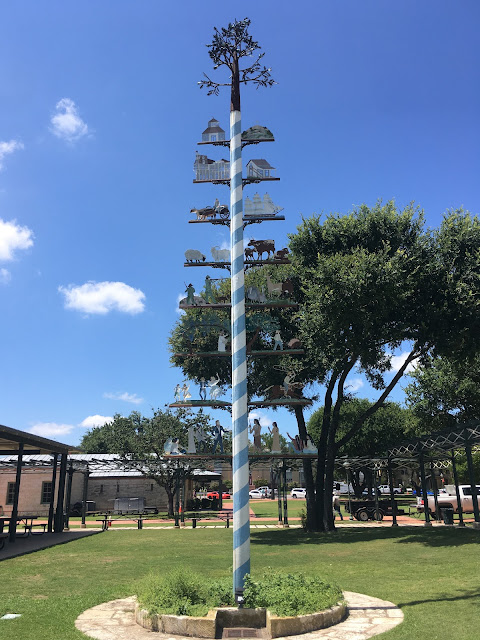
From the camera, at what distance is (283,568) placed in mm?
13758

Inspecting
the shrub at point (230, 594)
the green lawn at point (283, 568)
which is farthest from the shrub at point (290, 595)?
the green lawn at point (283, 568)

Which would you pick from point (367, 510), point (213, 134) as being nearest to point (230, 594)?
point (213, 134)

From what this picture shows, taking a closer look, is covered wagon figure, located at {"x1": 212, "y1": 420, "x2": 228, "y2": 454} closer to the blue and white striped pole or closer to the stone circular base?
the blue and white striped pole

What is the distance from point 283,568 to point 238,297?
8101 millimetres

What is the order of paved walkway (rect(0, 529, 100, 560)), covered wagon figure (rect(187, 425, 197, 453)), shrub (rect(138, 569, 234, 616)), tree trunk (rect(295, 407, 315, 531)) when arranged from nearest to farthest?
shrub (rect(138, 569, 234, 616))
covered wagon figure (rect(187, 425, 197, 453))
paved walkway (rect(0, 529, 100, 560))
tree trunk (rect(295, 407, 315, 531))

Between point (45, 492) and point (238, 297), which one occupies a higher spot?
point (238, 297)

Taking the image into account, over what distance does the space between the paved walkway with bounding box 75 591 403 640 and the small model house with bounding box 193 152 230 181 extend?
7.93 m

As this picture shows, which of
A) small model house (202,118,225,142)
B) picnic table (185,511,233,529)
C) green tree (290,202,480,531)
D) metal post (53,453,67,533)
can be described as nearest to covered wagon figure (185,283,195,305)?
small model house (202,118,225,142)

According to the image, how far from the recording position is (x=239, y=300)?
959cm

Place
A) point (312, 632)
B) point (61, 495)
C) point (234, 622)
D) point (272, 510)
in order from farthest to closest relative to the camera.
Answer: point (272, 510) → point (61, 495) → point (234, 622) → point (312, 632)

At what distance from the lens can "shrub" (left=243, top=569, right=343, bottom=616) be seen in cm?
785

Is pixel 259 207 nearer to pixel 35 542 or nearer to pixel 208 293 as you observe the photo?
pixel 208 293

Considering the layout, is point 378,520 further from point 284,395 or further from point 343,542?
point 284,395

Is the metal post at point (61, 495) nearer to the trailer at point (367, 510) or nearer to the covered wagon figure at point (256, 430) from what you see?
the covered wagon figure at point (256, 430)
